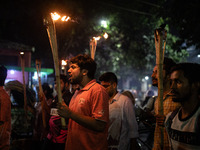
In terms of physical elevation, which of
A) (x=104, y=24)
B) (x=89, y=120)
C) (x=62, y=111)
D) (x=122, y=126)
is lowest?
(x=122, y=126)

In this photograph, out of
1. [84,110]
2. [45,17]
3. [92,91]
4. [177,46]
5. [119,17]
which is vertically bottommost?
[84,110]

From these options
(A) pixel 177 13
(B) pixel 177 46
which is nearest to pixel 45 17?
(A) pixel 177 13

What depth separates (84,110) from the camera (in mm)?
2744

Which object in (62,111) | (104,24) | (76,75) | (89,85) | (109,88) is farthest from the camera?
(104,24)

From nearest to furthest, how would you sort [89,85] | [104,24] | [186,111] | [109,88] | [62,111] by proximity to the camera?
1. [186,111]
2. [62,111]
3. [89,85]
4. [109,88]
5. [104,24]

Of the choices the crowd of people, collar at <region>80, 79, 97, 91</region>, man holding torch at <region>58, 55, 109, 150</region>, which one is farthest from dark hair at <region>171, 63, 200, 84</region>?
collar at <region>80, 79, 97, 91</region>

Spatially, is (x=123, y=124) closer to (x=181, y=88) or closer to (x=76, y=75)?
(x=76, y=75)

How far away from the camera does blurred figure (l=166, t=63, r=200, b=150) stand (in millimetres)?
2094

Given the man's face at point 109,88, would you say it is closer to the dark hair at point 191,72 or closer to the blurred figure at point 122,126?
the blurred figure at point 122,126

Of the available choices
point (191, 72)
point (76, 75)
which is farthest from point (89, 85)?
point (191, 72)

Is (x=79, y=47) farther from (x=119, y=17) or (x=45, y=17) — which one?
(x=45, y=17)

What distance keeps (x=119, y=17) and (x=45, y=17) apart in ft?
70.7

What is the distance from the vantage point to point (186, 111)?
7.54ft

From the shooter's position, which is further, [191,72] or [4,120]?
[4,120]
